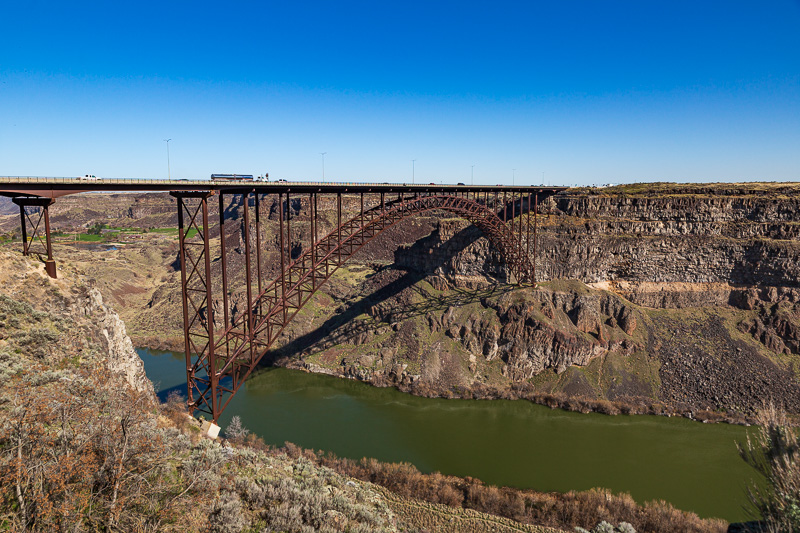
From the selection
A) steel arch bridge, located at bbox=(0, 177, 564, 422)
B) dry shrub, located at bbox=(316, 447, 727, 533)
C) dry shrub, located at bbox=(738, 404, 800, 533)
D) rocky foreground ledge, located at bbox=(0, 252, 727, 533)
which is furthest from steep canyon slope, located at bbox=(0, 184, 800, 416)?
dry shrub, located at bbox=(738, 404, 800, 533)

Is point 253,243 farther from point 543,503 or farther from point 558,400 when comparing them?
point 543,503

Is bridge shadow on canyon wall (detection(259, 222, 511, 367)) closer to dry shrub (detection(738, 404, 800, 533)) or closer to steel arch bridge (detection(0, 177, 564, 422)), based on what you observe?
steel arch bridge (detection(0, 177, 564, 422))

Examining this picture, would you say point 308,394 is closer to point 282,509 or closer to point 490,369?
point 490,369

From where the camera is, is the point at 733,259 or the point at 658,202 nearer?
the point at 733,259

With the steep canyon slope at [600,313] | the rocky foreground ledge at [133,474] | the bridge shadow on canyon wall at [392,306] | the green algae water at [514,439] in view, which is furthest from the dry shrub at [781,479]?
the bridge shadow on canyon wall at [392,306]

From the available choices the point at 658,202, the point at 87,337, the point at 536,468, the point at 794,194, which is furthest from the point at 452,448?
the point at 794,194
